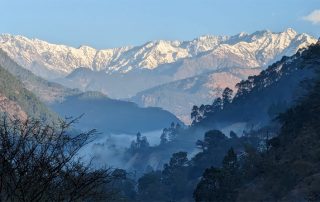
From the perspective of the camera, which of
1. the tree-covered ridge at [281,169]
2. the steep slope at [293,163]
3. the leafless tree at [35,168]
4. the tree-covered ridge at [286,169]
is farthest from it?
the tree-covered ridge at [281,169]

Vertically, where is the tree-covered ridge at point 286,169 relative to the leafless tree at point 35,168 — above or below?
above

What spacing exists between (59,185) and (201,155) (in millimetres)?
133587

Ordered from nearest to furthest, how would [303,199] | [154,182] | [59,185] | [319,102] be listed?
[59,185], [303,199], [319,102], [154,182]

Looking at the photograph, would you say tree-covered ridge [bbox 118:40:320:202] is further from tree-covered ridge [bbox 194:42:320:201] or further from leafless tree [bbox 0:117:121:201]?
leafless tree [bbox 0:117:121:201]

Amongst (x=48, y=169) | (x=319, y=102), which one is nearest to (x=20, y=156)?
(x=48, y=169)

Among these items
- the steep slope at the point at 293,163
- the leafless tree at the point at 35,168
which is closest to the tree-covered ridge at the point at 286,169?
the steep slope at the point at 293,163

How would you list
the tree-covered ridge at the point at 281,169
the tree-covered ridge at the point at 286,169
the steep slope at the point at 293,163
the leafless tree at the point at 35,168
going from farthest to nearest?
the tree-covered ridge at the point at 281,169 < the tree-covered ridge at the point at 286,169 < the steep slope at the point at 293,163 < the leafless tree at the point at 35,168

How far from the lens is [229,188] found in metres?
77.2

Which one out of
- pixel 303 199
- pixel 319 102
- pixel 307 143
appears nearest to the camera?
pixel 303 199

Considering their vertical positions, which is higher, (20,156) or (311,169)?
(311,169)

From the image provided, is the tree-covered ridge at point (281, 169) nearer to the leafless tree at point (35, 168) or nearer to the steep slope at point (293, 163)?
the steep slope at point (293, 163)

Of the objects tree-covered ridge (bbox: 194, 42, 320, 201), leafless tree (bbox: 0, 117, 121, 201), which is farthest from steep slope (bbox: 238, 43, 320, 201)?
leafless tree (bbox: 0, 117, 121, 201)

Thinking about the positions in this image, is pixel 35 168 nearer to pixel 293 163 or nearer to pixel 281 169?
pixel 293 163

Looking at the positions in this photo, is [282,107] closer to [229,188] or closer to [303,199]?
[229,188]
